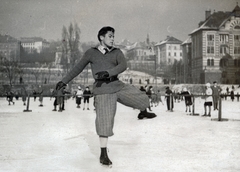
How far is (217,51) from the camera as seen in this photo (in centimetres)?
1852

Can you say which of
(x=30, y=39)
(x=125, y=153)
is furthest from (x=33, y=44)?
(x=125, y=153)

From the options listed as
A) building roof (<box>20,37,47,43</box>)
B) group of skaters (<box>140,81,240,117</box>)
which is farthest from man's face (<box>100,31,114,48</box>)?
building roof (<box>20,37,47,43</box>)

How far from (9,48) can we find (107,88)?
7940 mm

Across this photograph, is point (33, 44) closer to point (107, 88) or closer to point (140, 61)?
point (140, 61)

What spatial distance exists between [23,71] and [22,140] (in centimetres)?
839

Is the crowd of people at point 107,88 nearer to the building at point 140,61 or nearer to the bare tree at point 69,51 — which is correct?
the bare tree at point 69,51

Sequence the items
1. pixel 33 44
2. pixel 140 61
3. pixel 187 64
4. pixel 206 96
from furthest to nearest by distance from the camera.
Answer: pixel 187 64
pixel 140 61
pixel 33 44
pixel 206 96

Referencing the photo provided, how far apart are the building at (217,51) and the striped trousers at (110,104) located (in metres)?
12.1

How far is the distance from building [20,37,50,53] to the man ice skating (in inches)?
289

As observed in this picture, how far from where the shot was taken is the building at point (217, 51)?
46.7 ft

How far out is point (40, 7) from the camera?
8117mm

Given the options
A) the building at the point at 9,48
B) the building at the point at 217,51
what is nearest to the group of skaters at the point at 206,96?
the building at the point at 9,48

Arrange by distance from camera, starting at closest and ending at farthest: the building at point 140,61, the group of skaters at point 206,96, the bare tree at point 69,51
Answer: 1. the group of skaters at point 206,96
2. the bare tree at point 69,51
3. the building at point 140,61

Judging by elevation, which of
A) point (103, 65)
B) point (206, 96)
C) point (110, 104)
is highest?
point (103, 65)
